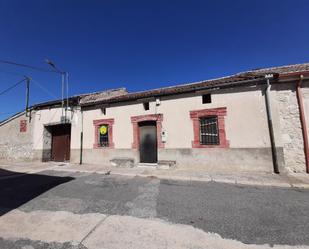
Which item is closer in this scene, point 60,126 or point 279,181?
point 279,181

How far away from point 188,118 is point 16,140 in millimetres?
12962

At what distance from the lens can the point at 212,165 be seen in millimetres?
8211

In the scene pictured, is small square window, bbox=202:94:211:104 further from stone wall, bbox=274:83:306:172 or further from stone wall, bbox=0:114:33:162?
stone wall, bbox=0:114:33:162

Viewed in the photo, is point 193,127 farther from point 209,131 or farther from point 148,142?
point 148,142

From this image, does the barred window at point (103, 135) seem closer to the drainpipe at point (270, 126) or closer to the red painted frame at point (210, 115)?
the red painted frame at point (210, 115)

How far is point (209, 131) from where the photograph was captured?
8562 mm

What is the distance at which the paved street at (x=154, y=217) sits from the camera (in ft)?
9.29

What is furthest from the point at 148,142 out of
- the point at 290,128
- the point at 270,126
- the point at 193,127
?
the point at 290,128

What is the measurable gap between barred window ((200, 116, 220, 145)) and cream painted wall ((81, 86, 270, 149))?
511 mm

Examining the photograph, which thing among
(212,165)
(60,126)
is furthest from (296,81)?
(60,126)

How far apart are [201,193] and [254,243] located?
94.7 inches

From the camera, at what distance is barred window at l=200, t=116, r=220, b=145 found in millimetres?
8422

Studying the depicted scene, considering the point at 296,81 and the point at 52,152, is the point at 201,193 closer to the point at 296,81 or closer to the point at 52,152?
the point at 296,81

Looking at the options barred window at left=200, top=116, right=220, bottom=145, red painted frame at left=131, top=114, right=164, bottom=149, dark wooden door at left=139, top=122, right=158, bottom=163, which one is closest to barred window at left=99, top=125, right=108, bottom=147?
red painted frame at left=131, top=114, right=164, bottom=149
